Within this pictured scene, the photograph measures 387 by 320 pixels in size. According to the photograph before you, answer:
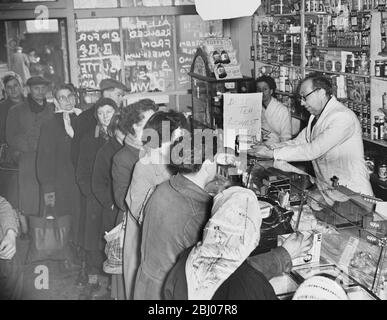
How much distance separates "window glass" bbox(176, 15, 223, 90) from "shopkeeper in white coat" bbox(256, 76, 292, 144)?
905 millimetres

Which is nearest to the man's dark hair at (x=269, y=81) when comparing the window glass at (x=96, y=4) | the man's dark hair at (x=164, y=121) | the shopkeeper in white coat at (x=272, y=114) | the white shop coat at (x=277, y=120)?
the shopkeeper in white coat at (x=272, y=114)

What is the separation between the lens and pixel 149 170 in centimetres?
255

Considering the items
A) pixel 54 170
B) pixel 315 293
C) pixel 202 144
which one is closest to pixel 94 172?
pixel 54 170

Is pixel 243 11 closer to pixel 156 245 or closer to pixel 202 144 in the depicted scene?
pixel 202 144

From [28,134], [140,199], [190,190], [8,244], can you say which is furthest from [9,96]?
[190,190]

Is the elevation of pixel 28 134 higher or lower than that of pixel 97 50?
lower

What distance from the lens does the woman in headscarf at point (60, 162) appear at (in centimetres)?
375

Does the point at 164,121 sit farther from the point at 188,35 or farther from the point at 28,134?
the point at 188,35

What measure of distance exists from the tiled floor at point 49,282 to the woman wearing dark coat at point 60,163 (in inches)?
9.8

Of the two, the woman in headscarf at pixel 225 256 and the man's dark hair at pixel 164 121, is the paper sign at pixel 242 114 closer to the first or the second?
the man's dark hair at pixel 164 121

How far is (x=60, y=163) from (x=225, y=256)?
247 cm

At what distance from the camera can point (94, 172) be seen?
3.23 m

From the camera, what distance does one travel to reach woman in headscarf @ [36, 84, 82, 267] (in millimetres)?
3748
